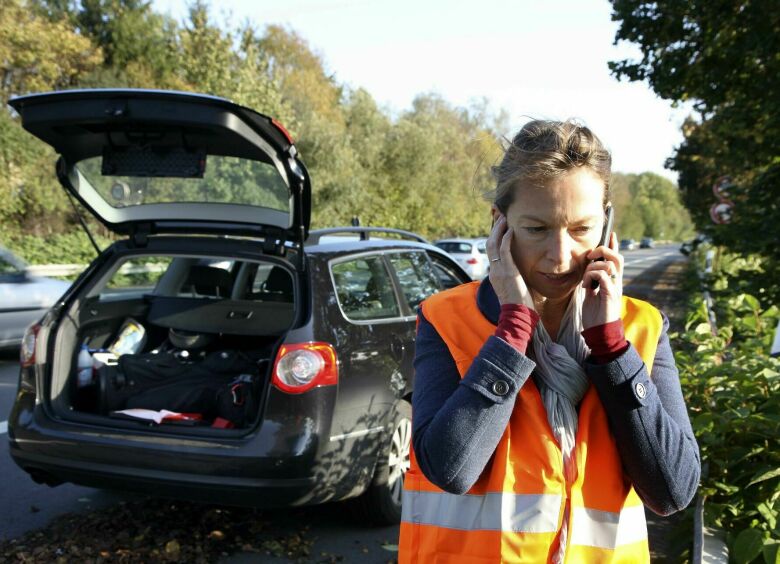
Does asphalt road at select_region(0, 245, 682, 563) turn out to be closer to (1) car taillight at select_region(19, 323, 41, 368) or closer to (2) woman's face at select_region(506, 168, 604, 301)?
(1) car taillight at select_region(19, 323, 41, 368)

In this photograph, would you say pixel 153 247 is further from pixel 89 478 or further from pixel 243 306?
pixel 89 478

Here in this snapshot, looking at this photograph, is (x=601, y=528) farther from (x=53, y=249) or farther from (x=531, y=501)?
(x=53, y=249)

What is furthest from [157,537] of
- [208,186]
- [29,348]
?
[208,186]

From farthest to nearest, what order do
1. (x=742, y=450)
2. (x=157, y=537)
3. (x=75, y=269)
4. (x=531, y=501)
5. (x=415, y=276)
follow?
(x=75, y=269), (x=415, y=276), (x=157, y=537), (x=742, y=450), (x=531, y=501)

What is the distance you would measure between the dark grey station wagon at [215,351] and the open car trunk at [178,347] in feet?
0.04

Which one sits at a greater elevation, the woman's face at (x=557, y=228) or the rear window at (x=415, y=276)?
the woman's face at (x=557, y=228)

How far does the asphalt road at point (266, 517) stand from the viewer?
12.7ft

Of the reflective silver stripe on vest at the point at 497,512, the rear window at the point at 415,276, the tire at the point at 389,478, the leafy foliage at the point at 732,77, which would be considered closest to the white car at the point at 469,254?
the leafy foliage at the point at 732,77

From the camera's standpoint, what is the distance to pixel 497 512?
4.65ft

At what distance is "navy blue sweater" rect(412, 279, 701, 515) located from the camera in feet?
4.62

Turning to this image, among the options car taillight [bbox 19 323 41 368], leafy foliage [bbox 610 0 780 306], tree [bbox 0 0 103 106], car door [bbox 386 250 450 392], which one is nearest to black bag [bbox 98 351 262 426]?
car taillight [bbox 19 323 41 368]

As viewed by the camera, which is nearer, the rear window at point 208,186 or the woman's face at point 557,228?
the woman's face at point 557,228

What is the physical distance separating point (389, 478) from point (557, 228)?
2.87 metres

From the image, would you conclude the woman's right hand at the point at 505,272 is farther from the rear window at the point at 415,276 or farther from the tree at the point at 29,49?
the tree at the point at 29,49
